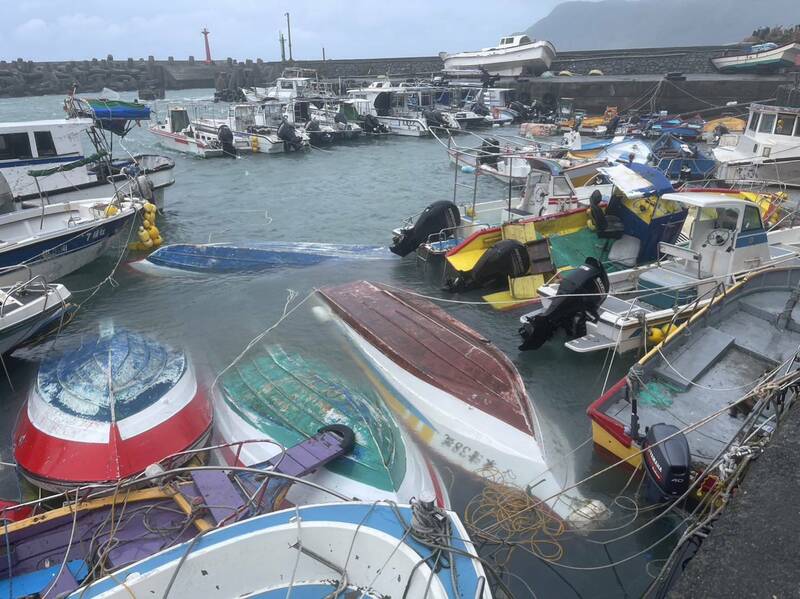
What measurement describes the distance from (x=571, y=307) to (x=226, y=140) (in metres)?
30.3

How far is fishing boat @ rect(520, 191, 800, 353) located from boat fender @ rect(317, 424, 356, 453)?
16.1 feet

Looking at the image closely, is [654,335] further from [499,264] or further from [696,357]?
[499,264]

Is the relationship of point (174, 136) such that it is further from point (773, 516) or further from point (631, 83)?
point (773, 516)

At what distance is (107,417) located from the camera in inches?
317

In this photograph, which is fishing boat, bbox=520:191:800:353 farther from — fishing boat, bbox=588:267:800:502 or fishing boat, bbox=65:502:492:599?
fishing boat, bbox=65:502:492:599

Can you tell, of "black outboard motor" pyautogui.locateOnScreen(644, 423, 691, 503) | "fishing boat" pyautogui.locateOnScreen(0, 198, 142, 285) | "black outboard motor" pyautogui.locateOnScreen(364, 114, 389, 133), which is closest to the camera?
"black outboard motor" pyautogui.locateOnScreen(644, 423, 691, 503)

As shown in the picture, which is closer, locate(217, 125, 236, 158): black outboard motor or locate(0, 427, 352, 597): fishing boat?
locate(0, 427, 352, 597): fishing boat

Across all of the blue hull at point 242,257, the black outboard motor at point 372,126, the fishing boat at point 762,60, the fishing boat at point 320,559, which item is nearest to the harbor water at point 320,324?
the blue hull at point 242,257

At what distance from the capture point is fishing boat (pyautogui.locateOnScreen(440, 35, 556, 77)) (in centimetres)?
5906

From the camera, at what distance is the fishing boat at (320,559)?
467 centimetres

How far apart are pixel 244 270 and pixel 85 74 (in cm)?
8440

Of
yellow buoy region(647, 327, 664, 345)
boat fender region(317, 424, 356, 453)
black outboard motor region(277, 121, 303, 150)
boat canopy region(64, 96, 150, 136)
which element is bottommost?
boat fender region(317, 424, 356, 453)

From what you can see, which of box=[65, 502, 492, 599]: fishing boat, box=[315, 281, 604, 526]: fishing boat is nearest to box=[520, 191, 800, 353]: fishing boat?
box=[315, 281, 604, 526]: fishing boat

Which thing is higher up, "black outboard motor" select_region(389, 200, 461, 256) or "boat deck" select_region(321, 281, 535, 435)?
"black outboard motor" select_region(389, 200, 461, 256)
